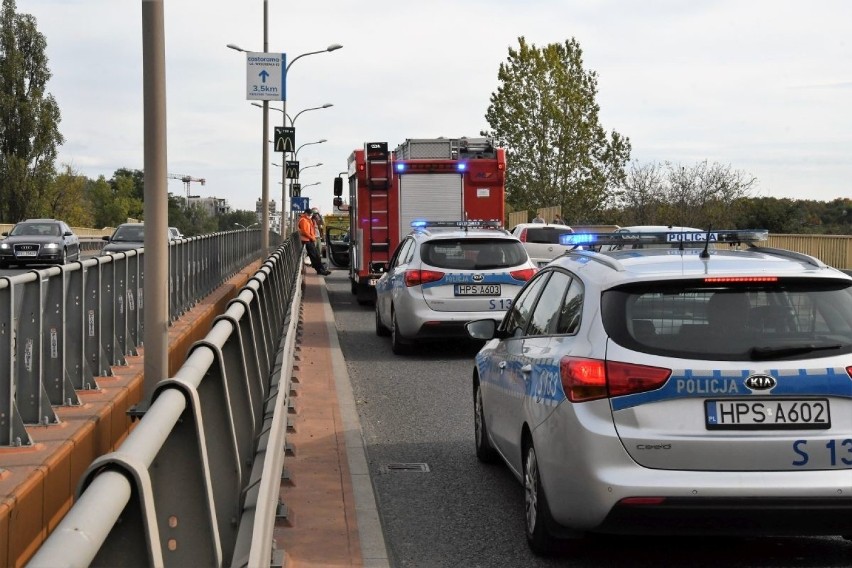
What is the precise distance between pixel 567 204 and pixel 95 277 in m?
69.9

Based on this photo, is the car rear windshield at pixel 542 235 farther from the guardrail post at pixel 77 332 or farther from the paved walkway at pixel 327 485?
the guardrail post at pixel 77 332

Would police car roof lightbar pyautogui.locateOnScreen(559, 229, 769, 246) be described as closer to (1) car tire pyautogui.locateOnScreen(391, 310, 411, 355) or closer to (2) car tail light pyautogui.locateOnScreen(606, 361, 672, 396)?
(2) car tail light pyautogui.locateOnScreen(606, 361, 672, 396)

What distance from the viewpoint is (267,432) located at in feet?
19.2

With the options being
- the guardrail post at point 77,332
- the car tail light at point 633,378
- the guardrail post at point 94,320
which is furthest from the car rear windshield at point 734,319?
the guardrail post at point 94,320

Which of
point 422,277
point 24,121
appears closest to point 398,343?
point 422,277

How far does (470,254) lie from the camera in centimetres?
1512

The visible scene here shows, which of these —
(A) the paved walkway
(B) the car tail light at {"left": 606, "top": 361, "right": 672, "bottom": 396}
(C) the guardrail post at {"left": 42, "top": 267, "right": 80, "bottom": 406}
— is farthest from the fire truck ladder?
(B) the car tail light at {"left": 606, "top": 361, "right": 672, "bottom": 396}

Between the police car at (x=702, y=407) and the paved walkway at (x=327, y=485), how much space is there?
1.01 m

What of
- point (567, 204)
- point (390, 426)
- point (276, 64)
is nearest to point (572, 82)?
point (567, 204)

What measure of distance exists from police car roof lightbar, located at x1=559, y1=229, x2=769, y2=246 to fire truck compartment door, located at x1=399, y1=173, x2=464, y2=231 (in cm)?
1515

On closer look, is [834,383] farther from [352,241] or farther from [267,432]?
[352,241]

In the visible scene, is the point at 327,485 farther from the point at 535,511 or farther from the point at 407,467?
the point at 535,511

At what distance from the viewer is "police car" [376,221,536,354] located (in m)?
15.0

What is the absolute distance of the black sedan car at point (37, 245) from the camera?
37.4m
